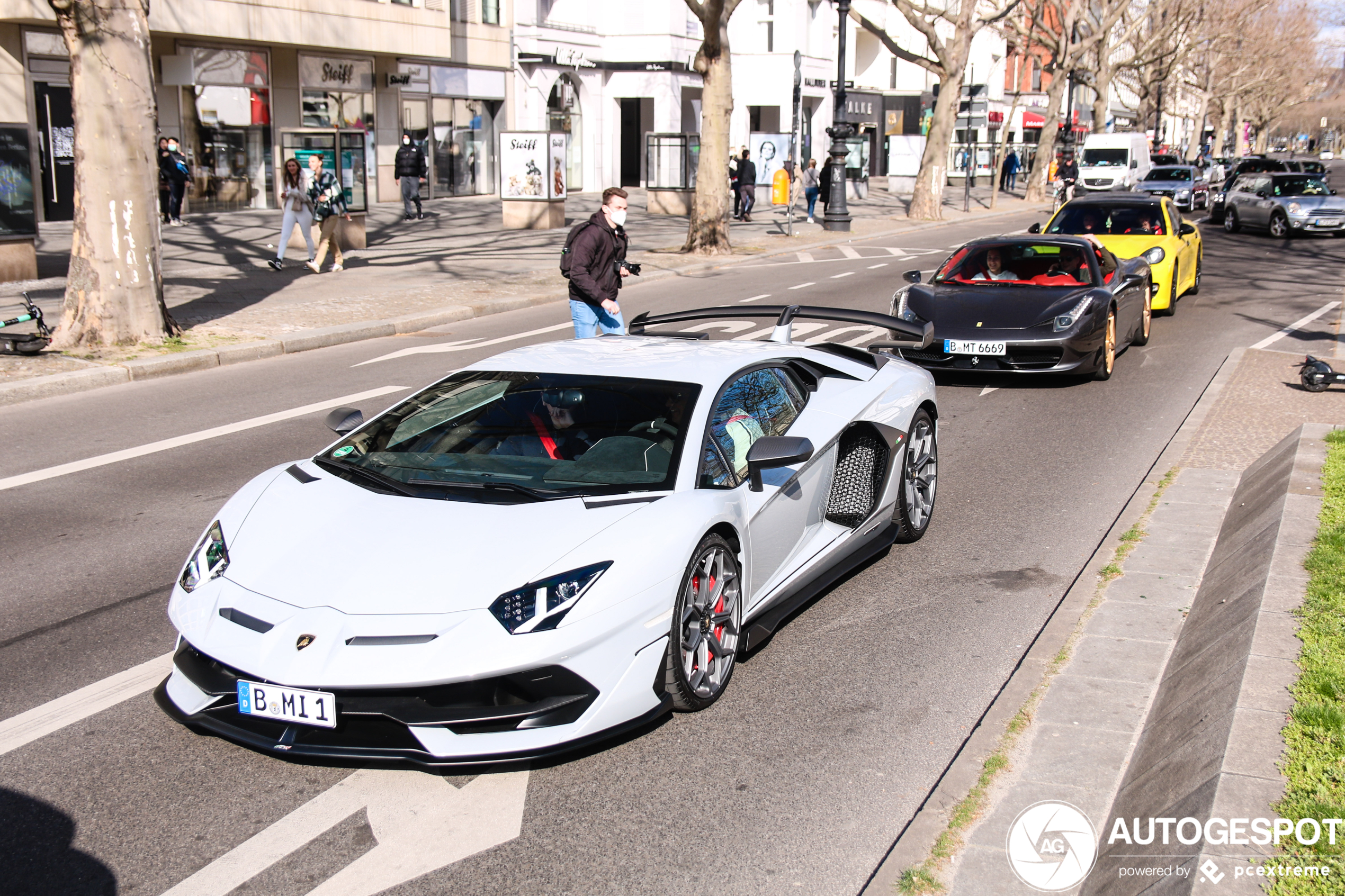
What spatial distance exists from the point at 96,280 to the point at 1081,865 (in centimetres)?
1232

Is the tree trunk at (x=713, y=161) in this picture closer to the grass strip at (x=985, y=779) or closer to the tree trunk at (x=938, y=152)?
the tree trunk at (x=938, y=152)

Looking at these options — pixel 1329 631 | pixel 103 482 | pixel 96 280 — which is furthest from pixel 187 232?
pixel 1329 631

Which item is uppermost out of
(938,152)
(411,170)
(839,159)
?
(938,152)

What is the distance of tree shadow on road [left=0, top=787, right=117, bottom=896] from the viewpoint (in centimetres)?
355

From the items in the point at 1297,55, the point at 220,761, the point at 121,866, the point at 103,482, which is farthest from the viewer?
the point at 1297,55

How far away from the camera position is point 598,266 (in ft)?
35.0

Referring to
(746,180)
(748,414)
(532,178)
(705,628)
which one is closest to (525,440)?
(748,414)

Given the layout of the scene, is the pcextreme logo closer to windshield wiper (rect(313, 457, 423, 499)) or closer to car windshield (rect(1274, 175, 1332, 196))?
windshield wiper (rect(313, 457, 423, 499))

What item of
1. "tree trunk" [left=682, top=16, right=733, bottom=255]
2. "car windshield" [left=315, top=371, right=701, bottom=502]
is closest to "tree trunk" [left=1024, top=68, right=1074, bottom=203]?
"tree trunk" [left=682, top=16, right=733, bottom=255]

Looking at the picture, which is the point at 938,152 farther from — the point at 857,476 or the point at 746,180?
the point at 857,476

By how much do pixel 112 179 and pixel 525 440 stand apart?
9687mm

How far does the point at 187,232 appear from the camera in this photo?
25.3 metres

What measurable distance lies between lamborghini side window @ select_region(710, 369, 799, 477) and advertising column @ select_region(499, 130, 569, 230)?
2338 cm

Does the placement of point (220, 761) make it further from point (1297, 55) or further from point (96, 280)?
point (1297, 55)
